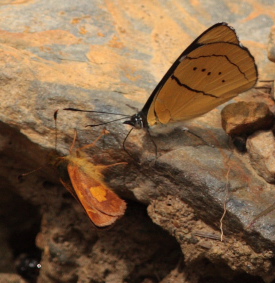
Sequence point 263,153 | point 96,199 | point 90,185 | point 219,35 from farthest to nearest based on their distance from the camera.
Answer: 1. point 90,185
2. point 96,199
3. point 263,153
4. point 219,35

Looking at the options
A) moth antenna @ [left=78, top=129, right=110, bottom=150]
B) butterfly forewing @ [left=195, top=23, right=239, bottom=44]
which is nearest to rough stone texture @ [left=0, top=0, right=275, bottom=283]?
moth antenna @ [left=78, top=129, right=110, bottom=150]

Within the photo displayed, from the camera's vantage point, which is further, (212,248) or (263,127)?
(263,127)

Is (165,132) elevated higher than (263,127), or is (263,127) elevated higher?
A: (263,127)

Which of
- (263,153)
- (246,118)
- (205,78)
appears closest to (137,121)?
(205,78)

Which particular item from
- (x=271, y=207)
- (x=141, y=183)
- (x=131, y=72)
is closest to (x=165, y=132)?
(x=141, y=183)

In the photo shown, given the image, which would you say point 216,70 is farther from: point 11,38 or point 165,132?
point 11,38

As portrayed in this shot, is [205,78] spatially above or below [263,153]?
A: above

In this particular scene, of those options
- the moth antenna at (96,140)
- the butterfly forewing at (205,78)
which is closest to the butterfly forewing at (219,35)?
the butterfly forewing at (205,78)

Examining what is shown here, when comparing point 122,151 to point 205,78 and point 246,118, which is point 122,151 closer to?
point 205,78
